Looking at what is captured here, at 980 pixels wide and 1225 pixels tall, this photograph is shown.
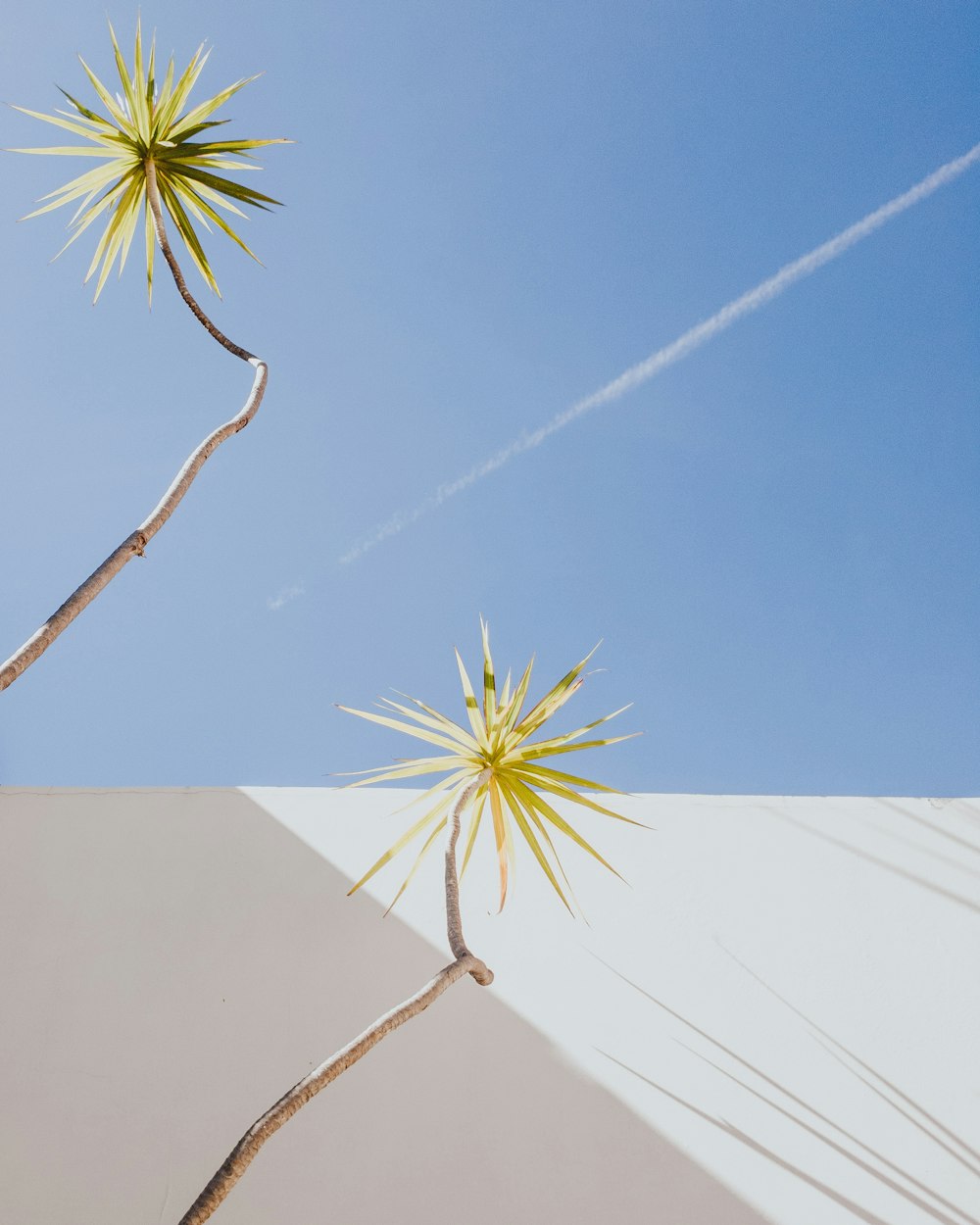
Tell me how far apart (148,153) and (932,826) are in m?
3.15

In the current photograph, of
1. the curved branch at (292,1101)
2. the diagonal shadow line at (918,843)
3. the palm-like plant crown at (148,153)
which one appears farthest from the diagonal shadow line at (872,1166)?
the palm-like plant crown at (148,153)

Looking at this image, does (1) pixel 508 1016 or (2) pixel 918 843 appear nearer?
(1) pixel 508 1016

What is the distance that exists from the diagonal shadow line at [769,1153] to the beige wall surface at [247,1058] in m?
0.12

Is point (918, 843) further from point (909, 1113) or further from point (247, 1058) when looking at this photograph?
point (247, 1058)

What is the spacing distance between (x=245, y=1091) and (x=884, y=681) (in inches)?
145

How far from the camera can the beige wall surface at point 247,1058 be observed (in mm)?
2707

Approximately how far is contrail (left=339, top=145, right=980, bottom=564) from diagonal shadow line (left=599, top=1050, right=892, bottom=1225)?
303 cm

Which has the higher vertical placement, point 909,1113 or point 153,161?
point 153,161

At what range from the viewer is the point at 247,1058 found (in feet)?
9.71

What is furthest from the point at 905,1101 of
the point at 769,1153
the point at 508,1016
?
the point at 508,1016

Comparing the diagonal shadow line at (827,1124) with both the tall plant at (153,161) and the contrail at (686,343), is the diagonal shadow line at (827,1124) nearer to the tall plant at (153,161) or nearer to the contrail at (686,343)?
the tall plant at (153,161)

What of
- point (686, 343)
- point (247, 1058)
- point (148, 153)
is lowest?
point (247, 1058)

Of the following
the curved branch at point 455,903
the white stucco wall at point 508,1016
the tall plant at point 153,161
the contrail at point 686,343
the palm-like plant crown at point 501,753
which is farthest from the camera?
the contrail at point 686,343

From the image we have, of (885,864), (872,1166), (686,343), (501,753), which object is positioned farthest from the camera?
(686,343)
